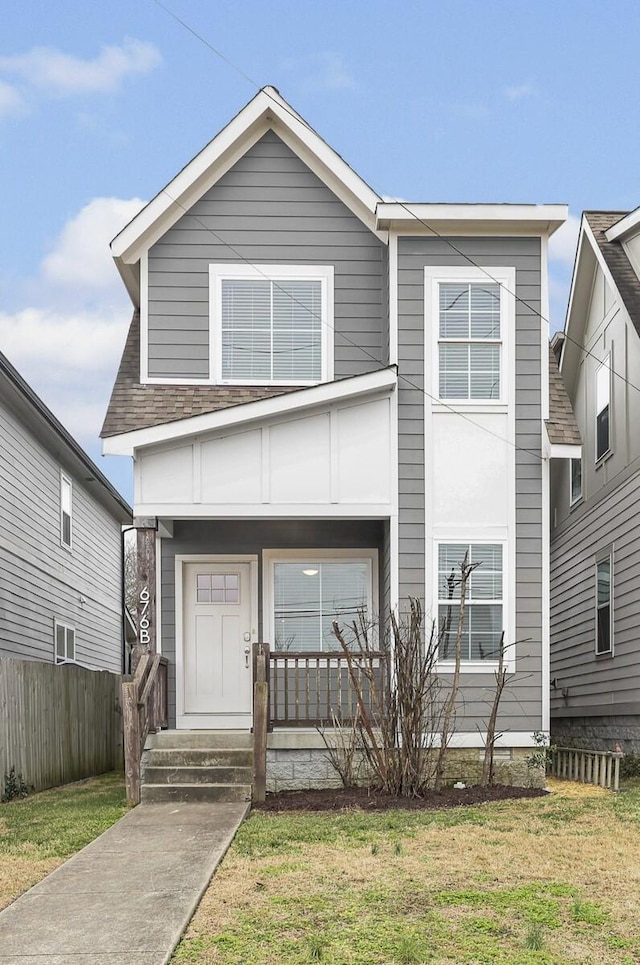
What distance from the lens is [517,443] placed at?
12391mm

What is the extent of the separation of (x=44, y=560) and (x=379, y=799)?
9056 mm

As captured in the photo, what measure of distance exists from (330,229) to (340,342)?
1431mm

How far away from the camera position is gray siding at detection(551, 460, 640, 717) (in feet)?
47.2

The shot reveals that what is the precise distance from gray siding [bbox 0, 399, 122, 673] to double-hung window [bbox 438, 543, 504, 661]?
21.6ft

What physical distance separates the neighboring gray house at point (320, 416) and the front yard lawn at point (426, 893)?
3.08m

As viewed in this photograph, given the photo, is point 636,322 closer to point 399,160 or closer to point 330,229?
point 330,229

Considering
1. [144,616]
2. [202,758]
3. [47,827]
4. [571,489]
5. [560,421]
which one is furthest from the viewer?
[571,489]

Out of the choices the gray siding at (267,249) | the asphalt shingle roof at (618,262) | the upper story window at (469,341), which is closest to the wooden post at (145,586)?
the gray siding at (267,249)

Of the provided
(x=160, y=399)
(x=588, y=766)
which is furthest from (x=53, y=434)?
(x=588, y=766)

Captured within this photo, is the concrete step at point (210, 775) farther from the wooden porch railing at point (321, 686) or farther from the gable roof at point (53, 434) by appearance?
the gable roof at point (53, 434)

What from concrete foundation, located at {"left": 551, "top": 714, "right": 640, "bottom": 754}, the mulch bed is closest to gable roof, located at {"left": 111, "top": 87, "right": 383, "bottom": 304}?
the mulch bed

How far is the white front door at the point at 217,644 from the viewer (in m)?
13.4

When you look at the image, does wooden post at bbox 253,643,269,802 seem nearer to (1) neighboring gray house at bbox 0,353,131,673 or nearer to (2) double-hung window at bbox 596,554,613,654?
(1) neighboring gray house at bbox 0,353,131,673

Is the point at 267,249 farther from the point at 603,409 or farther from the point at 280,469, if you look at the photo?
the point at 603,409
